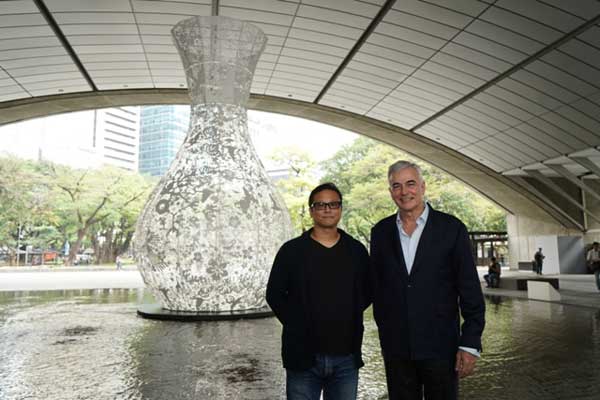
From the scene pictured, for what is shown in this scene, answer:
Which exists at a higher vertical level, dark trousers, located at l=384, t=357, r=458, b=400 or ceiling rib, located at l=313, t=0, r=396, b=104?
ceiling rib, located at l=313, t=0, r=396, b=104

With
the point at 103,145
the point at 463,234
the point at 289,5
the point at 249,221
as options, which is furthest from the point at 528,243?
the point at 103,145

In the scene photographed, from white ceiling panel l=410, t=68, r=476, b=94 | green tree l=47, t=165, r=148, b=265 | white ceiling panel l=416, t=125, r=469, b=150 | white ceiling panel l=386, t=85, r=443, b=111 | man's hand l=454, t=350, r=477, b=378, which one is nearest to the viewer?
man's hand l=454, t=350, r=477, b=378

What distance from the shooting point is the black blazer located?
78.9 inches

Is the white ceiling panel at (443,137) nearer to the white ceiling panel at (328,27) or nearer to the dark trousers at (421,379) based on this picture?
the white ceiling panel at (328,27)

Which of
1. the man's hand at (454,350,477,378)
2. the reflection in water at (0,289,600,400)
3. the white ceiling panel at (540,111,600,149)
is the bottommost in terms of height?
the reflection in water at (0,289,600,400)

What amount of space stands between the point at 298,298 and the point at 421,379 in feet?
2.16

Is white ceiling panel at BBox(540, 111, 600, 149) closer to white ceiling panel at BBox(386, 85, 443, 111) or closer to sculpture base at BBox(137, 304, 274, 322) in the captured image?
white ceiling panel at BBox(386, 85, 443, 111)

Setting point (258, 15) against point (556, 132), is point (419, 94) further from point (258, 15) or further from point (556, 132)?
point (258, 15)

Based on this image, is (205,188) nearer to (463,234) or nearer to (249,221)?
(249,221)

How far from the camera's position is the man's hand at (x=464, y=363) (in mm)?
1933

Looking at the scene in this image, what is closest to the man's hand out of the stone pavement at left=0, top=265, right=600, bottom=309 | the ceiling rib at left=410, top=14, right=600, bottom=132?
the stone pavement at left=0, top=265, right=600, bottom=309

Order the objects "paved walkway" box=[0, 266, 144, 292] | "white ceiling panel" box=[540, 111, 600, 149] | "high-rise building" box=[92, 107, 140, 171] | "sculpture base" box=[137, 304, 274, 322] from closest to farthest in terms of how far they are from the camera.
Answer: "sculpture base" box=[137, 304, 274, 322], "paved walkway" box=[0, 266, 144, 292], "white ceiling panel" box=[540, 111, 600, 149], "high-rise building" box=[92, 107, 140, 171]

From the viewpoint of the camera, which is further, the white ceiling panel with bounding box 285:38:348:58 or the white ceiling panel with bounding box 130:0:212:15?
the white ceiling panel with bounding box 285:38:348:58

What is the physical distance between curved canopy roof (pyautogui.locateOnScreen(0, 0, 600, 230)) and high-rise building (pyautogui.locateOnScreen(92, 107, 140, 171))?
53.4 meters
